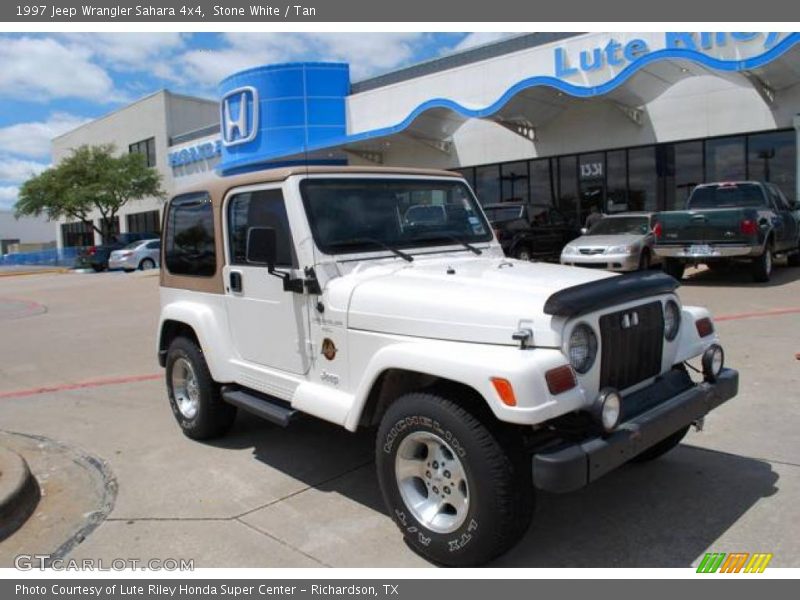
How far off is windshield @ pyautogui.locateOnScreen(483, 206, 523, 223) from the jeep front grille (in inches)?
496

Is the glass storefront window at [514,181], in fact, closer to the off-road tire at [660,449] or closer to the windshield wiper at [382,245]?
the off-road tire at [660,449]

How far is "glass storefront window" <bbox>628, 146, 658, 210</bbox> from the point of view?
62.2 feet

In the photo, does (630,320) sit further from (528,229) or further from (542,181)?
(542,181)

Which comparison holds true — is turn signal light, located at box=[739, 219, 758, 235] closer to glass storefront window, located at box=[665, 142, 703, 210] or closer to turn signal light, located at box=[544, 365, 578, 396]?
glass storefront window, located at box=[665, 142, 703, 210]

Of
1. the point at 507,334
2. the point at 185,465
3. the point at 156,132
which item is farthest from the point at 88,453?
the point at 156,132

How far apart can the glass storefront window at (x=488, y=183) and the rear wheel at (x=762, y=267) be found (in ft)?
34.2

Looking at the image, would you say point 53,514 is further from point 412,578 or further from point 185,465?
point 412,578

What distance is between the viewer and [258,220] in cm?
456

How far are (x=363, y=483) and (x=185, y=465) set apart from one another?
4.59ft

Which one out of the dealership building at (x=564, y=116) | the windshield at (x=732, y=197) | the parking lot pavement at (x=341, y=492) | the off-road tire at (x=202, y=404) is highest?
the dealership building at (x=564, y=116)

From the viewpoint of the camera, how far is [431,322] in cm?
343

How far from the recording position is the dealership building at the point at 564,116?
54.4 ft

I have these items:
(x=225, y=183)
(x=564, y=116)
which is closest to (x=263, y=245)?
(x=225, y=183)

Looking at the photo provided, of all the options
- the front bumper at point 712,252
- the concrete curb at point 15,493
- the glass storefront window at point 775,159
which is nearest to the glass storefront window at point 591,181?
the glass storefront window at point 775,159
